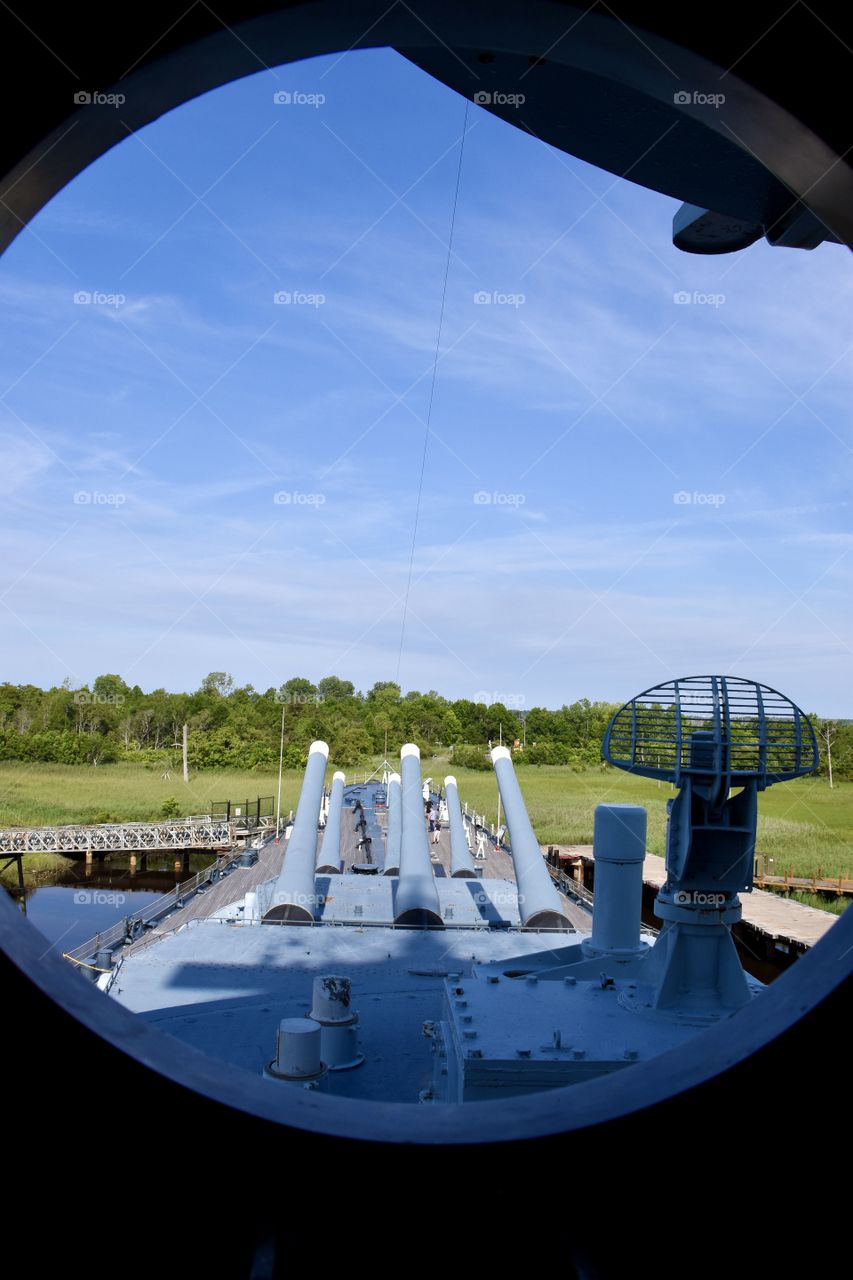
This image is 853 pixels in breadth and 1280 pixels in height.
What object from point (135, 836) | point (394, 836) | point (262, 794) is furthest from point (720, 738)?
point (262, 794)

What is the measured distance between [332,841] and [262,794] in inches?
1013

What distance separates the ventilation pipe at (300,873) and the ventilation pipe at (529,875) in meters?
3.15

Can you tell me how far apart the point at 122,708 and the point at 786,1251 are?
167ft

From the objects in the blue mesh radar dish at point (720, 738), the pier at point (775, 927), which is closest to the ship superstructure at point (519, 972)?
the blue mesh radar dish at point (720, 738)

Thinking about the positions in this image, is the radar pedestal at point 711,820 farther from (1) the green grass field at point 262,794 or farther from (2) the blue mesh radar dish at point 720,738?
(1) the green grass field at point 262,794

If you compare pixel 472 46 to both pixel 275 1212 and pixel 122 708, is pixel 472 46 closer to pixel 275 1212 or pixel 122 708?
pixel 275 1212

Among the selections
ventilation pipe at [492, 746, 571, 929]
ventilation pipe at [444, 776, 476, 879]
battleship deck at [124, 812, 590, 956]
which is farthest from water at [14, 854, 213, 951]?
ventilation pipe at [492, 746, 571, 929]

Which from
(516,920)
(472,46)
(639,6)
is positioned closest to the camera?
(639,6)

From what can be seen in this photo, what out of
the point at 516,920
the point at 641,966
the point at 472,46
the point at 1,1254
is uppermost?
the point at 472,46

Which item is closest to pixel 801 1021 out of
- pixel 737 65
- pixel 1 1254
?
pixel 1 1254

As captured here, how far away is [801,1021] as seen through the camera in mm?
1538

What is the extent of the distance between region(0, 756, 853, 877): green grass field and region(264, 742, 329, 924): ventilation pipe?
67.8 ft

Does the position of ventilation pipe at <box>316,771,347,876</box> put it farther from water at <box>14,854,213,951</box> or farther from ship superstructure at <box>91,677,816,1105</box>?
water at <box>14,854,213,951</box>

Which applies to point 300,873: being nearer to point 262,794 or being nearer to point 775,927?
point 775,927
